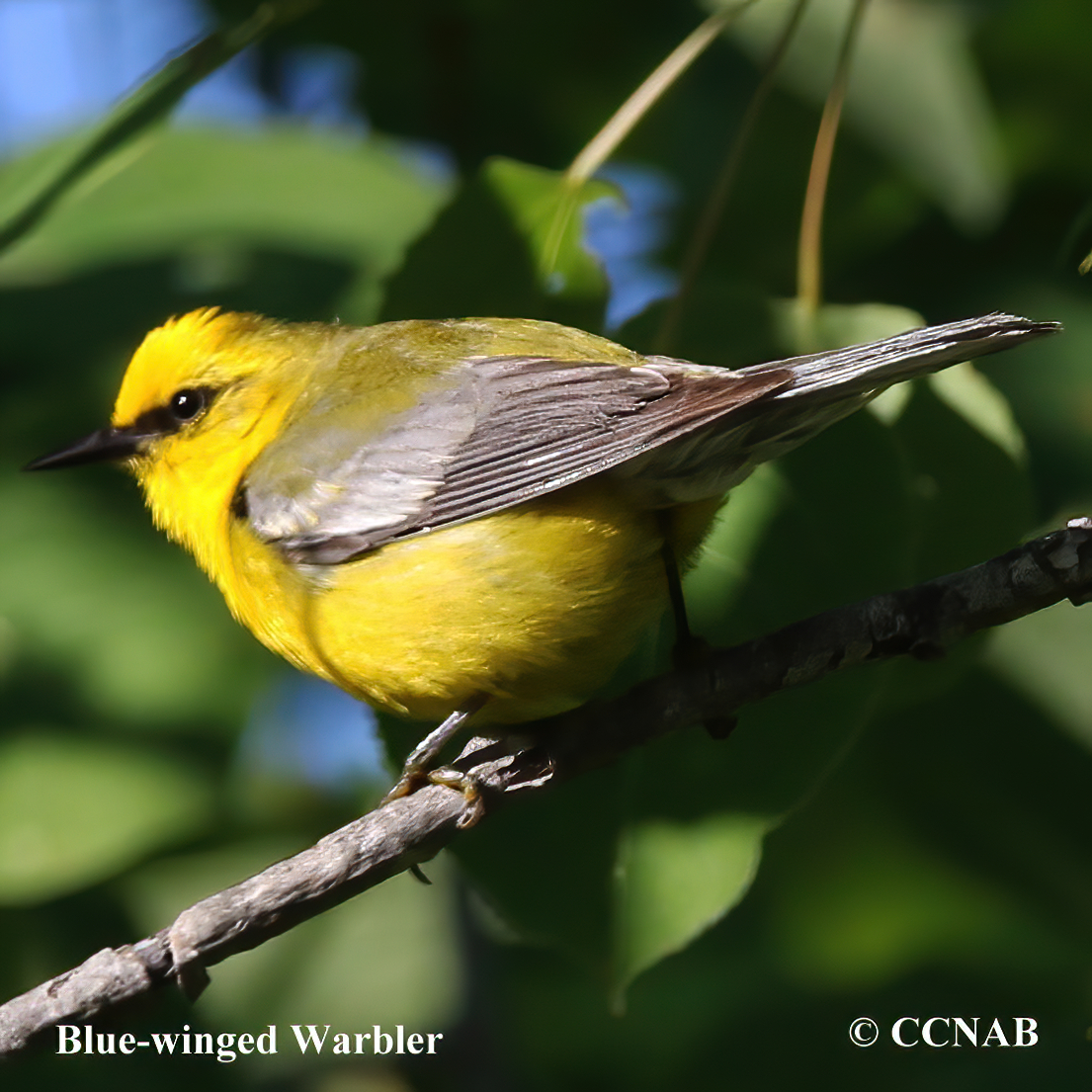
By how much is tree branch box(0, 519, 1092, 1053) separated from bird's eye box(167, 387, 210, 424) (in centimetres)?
145

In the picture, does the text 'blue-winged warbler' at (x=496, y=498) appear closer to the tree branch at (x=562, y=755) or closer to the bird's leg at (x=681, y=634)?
the bird's leg at (x=681, y=634)

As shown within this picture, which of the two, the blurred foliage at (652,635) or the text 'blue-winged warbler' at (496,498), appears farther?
the blurred foliage at (652,635)

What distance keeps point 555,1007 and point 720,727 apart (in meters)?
2.03

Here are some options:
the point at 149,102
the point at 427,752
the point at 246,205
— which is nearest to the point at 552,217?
the point at 149,102

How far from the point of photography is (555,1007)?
4.62m

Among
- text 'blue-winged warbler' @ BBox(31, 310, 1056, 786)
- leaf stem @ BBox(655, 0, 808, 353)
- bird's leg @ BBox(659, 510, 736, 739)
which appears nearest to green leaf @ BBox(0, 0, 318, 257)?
text 'blue-winged warbler' @ BBox(31, 310, 1056, 786)

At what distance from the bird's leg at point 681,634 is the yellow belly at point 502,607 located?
0.02 meters

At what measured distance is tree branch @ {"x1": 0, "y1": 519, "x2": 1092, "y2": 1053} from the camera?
245 cm

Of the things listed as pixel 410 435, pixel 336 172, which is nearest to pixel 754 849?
pixel 410 435

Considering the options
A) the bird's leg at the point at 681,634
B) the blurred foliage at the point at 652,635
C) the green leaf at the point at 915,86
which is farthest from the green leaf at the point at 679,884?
the green leaf at the point at 915,86

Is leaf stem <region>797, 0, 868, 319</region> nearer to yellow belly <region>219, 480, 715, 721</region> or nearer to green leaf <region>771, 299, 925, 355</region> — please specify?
green leaf <region>771, 299, 925, 355</region>

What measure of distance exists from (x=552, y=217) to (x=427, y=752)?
1.27 meters

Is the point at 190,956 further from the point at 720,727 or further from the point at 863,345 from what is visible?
the point at 863,345

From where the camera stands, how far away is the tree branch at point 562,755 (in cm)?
245
